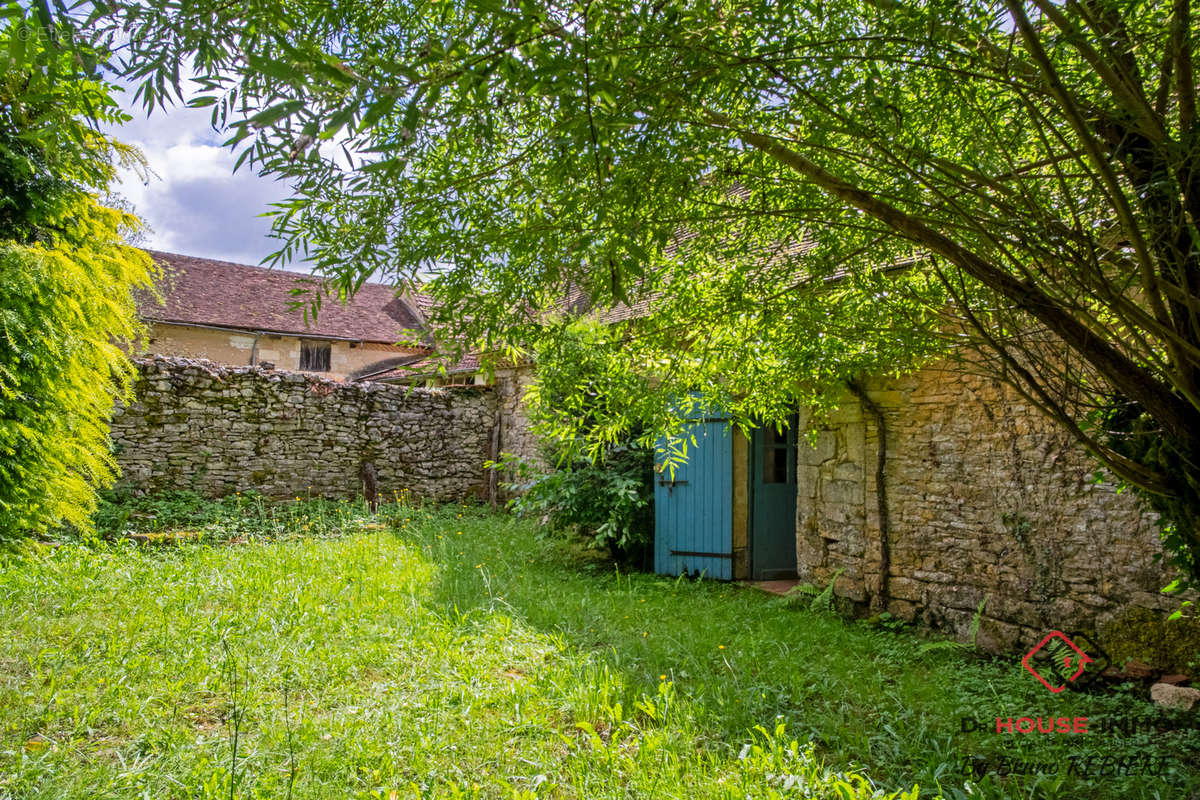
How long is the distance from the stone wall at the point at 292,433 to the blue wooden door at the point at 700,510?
340 cm

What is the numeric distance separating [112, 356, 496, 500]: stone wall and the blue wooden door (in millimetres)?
3404

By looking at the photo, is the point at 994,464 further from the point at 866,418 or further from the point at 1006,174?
the point at 1006,174

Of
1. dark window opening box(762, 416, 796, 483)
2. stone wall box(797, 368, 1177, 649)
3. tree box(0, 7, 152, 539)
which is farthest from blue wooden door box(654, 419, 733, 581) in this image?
tree box(0, 7, 152, 539)

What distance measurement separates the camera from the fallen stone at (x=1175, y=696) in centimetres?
345

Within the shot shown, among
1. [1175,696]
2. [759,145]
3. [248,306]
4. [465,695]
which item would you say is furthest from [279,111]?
[248,306]

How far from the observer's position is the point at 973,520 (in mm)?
4770

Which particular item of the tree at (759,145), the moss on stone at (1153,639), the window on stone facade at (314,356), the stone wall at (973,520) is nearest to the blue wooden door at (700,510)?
the stone wall at (973,520)

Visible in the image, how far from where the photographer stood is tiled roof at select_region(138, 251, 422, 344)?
1505 centimetres

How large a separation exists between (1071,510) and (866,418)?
5.17 ft

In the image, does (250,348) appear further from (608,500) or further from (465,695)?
(465,695)

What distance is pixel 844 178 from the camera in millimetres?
2518

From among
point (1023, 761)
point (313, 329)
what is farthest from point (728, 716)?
point (313, 329)

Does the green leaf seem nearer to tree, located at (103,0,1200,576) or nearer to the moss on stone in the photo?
tree, located at (103,0,1200,576)

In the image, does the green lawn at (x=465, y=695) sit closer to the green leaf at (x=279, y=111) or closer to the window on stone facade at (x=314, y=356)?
the green leaf at (x=279, y=111)
